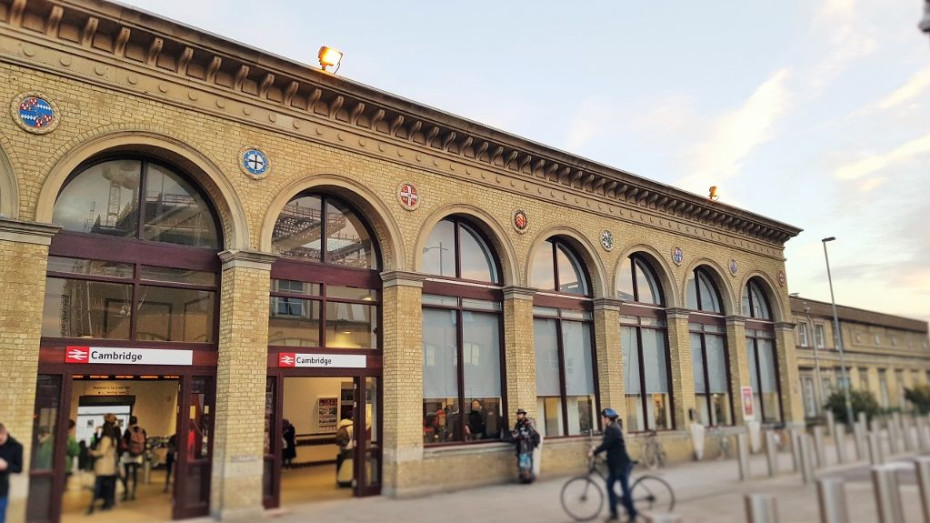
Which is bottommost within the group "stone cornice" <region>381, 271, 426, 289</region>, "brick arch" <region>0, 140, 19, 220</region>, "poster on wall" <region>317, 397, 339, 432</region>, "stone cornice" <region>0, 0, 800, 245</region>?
"poster on wall" <region>317, 397, 339, 432</region>

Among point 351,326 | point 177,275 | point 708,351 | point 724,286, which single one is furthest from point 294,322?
point 724,286

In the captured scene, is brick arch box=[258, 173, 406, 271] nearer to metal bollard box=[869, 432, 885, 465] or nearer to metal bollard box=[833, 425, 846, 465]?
metal bollard box=[833, 425, 846, 465]

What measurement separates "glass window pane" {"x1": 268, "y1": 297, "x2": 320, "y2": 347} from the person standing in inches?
198

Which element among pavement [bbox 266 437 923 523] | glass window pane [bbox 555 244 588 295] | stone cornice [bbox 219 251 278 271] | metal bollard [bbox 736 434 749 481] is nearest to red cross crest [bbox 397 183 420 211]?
stone cornice [bbox 219 251 278 271]

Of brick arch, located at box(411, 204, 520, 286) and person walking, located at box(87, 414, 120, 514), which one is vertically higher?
brick arch, located at box(411, 204, 520, 286)

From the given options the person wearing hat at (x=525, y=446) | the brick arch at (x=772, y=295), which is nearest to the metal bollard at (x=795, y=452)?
the person wearing hat at (x=525, y=446)

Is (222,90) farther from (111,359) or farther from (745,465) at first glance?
(745,465)

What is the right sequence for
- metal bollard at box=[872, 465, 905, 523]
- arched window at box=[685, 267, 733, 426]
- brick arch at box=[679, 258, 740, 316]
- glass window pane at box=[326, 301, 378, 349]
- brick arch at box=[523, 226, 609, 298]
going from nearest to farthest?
metal bollard at box=[872, 465, 905, 523], glass window pane at box=[326, 301, 378, 349], brick arch at box=[523, 226, 609, 298], arched window at box=[685, 267, 733, 426], brick arch at box=[679, 258, 740, 316]

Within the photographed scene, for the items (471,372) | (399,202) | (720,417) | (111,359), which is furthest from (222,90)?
(720,417)

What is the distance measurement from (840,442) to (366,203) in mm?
10308

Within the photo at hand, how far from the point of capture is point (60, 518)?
35.1 ft

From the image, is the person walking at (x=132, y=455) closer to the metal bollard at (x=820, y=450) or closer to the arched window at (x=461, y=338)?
the arched window at (x=461, y=338)

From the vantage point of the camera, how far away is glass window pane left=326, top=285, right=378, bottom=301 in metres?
14.8

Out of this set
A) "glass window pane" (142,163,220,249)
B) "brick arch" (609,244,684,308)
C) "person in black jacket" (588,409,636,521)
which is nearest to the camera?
"person in black jacket" (588,409,636,521)
